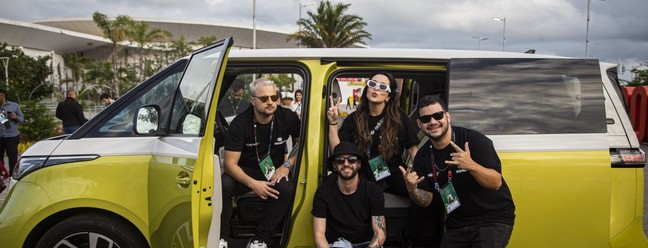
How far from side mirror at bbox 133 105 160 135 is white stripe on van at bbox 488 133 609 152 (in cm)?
211

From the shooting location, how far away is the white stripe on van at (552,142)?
3387mm

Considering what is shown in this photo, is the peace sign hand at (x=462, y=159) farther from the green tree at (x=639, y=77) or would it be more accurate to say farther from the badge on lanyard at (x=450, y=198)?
the green tree at (x=639, y=77)

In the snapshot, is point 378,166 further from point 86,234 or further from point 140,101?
point 86,234

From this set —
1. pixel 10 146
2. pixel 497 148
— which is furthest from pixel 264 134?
pixel 10 146

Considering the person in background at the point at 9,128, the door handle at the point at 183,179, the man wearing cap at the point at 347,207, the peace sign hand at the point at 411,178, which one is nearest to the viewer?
the door handle at the point at 183,179

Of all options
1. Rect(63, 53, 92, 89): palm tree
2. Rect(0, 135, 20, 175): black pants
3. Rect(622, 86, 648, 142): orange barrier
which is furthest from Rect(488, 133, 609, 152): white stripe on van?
Rect(63, 53, 92, 89): palm tree

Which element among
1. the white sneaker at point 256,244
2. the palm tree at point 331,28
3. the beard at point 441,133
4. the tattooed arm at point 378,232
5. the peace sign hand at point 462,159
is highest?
the palm tree at point 331,28

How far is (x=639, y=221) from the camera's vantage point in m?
3.47

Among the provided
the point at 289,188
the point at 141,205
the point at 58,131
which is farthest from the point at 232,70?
the point at 58,131

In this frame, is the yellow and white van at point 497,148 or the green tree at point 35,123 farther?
the green tree at point 35,123

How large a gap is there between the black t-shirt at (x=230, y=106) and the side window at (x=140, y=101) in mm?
1329

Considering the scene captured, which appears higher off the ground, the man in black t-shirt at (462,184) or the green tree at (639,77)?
the green tree at (639,77)

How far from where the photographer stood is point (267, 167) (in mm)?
4012

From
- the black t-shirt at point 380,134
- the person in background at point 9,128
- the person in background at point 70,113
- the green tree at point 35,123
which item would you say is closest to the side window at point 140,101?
the black t-shirt at point 380,134
